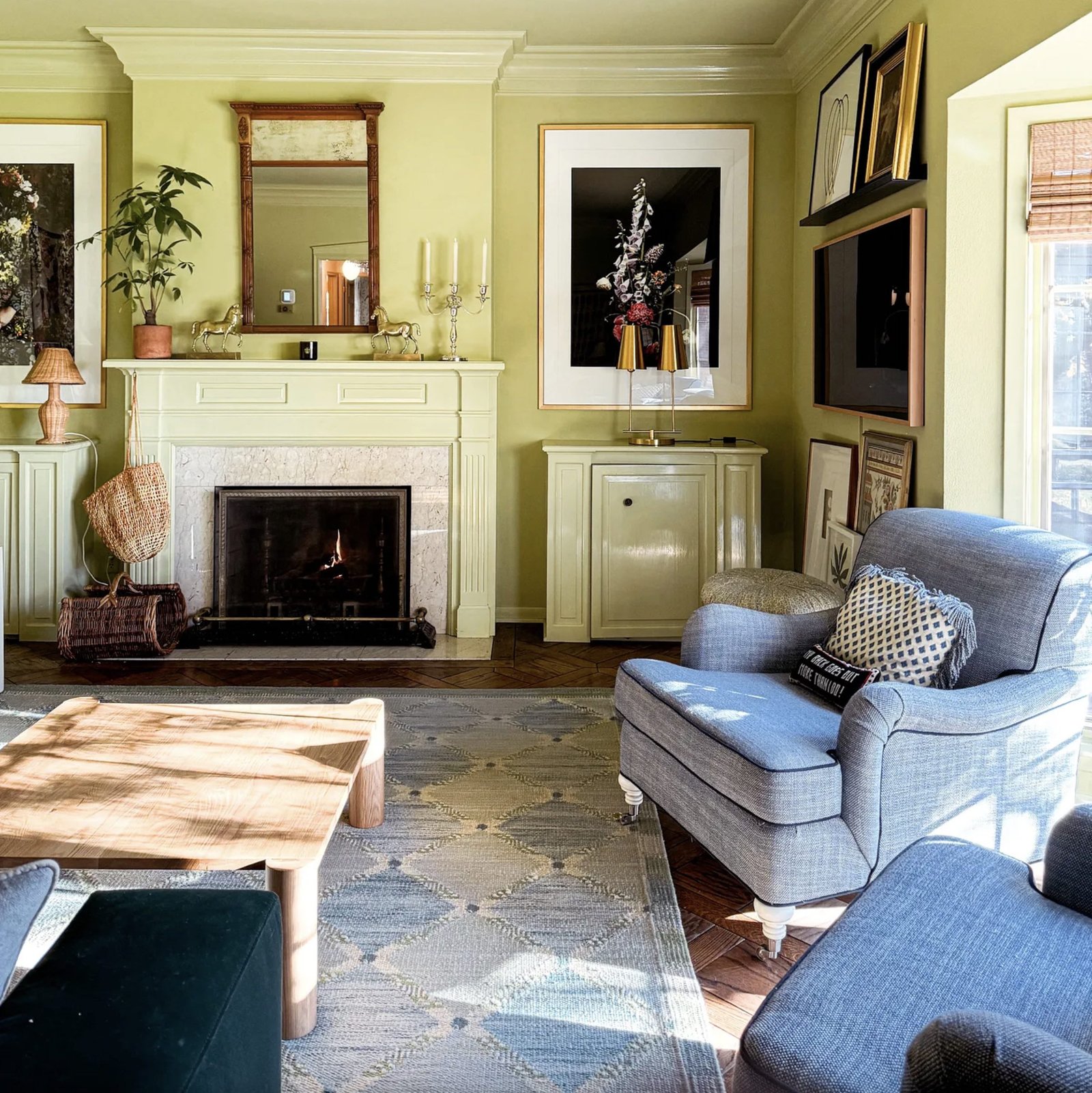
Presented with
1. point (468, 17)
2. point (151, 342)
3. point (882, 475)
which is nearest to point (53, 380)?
point (151, 342)

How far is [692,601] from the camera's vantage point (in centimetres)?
505

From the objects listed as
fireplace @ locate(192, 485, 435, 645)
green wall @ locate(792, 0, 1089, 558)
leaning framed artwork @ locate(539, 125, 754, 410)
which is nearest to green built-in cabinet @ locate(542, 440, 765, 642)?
leaning framed artwork @ locate(539, 125, 754, 410)

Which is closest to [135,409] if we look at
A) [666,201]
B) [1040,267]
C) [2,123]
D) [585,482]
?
[2,123]

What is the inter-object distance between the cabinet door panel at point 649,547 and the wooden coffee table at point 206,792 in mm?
2192

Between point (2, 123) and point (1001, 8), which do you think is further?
point (2, 123)

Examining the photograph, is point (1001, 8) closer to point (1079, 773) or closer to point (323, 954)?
point (1079, 773)

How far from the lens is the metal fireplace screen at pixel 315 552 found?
5.11m

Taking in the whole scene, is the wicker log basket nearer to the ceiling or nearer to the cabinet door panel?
the cabinet door panel

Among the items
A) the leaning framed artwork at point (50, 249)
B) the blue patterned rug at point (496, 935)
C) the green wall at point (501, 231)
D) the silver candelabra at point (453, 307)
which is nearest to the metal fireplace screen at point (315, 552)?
the green wall at point (501, 231)

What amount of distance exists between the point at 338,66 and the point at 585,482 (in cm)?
216

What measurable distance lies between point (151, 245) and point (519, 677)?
2.61m

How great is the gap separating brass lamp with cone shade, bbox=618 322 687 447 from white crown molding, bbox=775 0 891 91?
1244 millimetres

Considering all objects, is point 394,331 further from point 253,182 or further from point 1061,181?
point 1061,181

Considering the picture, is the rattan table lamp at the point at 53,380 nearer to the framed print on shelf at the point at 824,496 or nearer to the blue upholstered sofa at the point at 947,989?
the framed print on shelf at the point at 824,496
